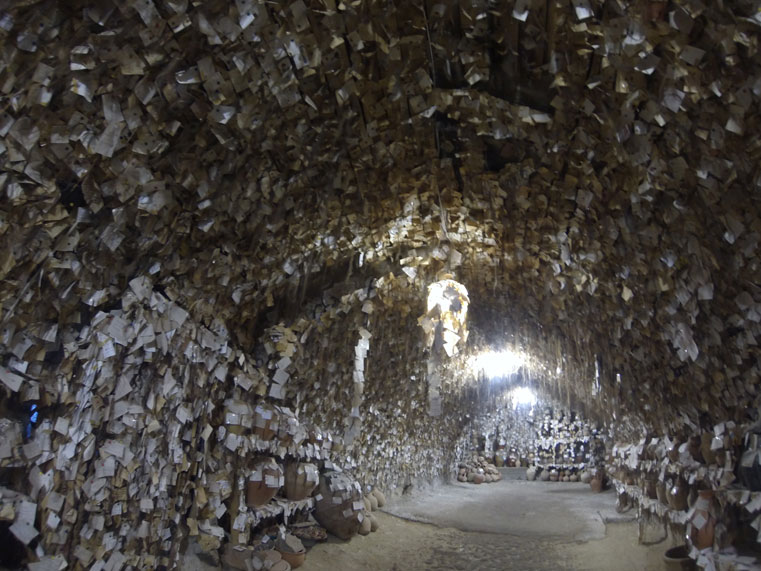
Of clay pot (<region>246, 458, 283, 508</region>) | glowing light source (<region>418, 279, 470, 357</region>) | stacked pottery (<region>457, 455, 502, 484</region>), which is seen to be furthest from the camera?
stacked pottery (<region>457, 455, 502, 484</region>)

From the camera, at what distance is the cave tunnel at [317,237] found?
1.83m

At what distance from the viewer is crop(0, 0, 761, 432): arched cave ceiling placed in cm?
175

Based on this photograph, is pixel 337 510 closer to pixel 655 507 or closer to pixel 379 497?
pixel 379 497

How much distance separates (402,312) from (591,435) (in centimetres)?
804

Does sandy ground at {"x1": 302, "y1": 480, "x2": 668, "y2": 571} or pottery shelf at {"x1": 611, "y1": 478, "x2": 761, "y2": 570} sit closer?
pottery shelf at {"x1": 611, "y1": 478, "x2": 761, "y2": 570}

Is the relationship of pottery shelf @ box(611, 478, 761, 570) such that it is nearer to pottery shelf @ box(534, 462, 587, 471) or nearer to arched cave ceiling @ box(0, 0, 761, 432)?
arched cave ceiling @ box(0, 0, 761, 432)

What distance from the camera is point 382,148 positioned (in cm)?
293

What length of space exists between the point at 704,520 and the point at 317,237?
2.84 meters

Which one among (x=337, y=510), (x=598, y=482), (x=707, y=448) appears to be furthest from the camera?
(x=598, y=482)

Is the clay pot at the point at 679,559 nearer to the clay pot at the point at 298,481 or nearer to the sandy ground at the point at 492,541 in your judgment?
the sandy ground at the point at 492,541

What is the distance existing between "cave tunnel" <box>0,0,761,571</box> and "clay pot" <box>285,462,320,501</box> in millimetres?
18

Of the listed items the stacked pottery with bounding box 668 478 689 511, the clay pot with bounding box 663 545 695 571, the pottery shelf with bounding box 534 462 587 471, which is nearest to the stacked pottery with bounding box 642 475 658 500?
the stacked pottery with bounding box 668 478 689 511

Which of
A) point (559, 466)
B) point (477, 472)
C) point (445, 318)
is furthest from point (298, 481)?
point (559, 466)

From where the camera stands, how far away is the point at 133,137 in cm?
195
